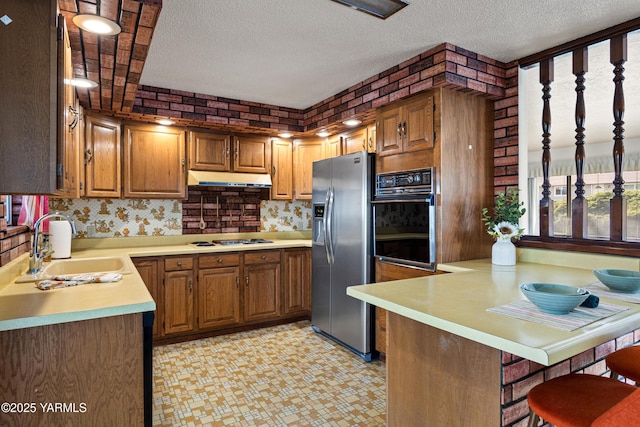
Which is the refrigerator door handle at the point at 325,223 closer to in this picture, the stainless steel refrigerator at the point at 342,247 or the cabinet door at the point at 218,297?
the stainless steel refrigerator at the point at 342,247

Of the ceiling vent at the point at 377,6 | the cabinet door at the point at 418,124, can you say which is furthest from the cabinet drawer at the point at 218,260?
the ceiling vent at the point at 377,6

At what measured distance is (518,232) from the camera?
2.47m

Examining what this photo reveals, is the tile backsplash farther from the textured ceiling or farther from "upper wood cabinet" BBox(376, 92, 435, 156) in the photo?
"upper wood cabinet" BBox(376, 92, 435, 156)

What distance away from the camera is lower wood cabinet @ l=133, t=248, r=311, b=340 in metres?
3.44

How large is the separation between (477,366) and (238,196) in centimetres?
346

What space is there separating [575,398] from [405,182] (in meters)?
1.86

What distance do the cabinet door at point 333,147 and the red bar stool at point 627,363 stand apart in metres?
2.91

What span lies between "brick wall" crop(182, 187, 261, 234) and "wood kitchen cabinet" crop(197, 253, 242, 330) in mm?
673

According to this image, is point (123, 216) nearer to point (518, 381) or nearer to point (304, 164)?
point (304, 164)

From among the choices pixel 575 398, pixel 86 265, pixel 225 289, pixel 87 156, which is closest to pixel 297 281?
pixel 225 289

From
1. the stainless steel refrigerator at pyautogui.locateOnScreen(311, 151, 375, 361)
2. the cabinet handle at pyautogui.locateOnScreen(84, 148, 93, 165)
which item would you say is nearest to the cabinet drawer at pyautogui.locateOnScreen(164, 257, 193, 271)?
the cabinet handle at pyautogui.locateOnScreen(84, 148, 93, 165)

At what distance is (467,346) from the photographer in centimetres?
145

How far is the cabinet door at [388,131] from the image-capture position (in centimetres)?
295

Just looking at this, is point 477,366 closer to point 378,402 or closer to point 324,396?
point 378,402
